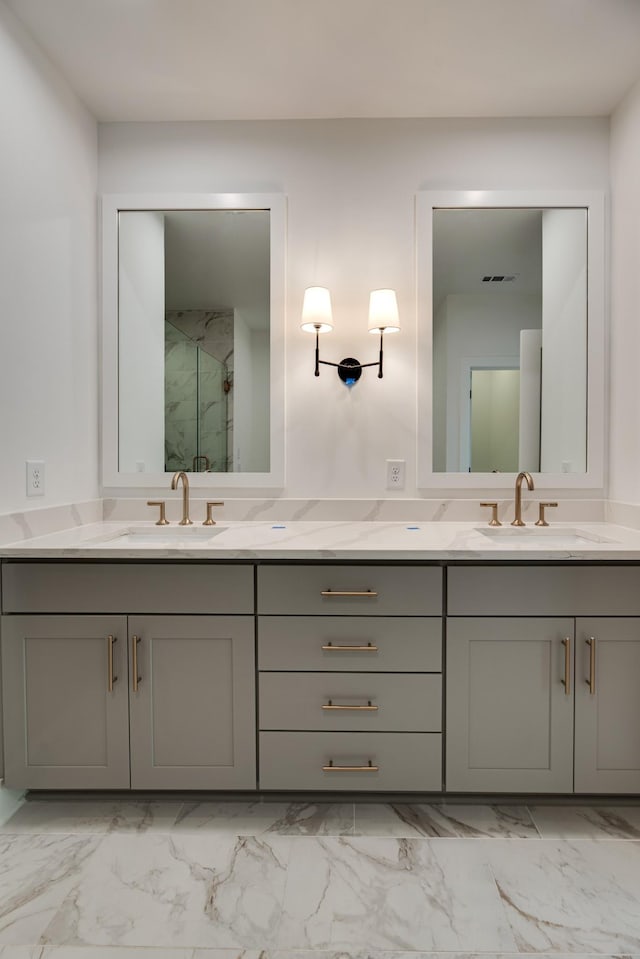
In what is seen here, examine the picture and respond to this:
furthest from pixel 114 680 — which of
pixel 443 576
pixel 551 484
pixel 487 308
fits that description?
pixel 487 308

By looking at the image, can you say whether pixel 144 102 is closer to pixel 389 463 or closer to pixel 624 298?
pixel 389 463

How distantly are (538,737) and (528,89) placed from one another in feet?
7.26

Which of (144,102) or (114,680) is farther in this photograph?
(144,102)

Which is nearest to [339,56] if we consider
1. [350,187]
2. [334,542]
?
[350,187]

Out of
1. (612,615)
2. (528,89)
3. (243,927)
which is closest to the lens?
(243,927)

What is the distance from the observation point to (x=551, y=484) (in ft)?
6.98

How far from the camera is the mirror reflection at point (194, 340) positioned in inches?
84.1

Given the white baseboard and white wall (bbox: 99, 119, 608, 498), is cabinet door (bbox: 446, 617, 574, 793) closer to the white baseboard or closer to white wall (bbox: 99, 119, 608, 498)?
white wall (bbox: 99, 119, 608, 498)

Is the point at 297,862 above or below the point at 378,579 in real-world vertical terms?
below

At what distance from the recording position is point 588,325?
6.93 feet

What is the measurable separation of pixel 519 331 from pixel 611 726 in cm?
141

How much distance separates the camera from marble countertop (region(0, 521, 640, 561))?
5.16ft

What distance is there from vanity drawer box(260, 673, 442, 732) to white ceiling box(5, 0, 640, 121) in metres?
A: 2.00

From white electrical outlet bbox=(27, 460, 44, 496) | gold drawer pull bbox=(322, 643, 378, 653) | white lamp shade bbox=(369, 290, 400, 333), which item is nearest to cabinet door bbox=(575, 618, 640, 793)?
gold drawer pull bbox=(322, 643, 378, 653)
